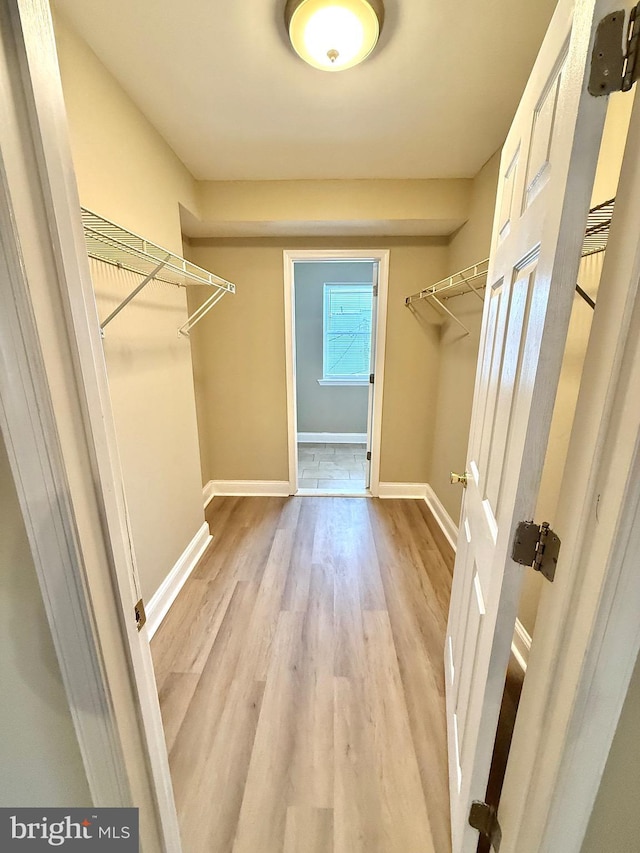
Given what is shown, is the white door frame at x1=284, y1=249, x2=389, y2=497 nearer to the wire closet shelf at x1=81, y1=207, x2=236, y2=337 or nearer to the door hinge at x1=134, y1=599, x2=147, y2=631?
the wire closet shelf at x1=81, y1=207, x2=236, y2=337

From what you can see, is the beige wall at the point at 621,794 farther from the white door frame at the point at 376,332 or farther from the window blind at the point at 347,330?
the window blind at the point at 347,330

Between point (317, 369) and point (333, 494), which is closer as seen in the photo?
point (333, 494)

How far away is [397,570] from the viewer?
225cm

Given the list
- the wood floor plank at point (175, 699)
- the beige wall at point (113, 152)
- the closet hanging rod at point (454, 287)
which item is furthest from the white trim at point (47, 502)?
the closet hanging rod at point (454, 287)

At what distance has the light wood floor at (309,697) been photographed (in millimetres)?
1079

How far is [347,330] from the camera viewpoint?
4781mm

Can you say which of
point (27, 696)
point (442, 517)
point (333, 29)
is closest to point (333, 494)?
point (442, 517)

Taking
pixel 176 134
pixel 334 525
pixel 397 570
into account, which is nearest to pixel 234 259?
pixel 176 134

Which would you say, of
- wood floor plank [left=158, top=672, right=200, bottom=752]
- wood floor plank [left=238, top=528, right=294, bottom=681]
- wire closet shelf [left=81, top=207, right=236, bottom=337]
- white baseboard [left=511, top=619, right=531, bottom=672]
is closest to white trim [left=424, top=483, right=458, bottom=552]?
white baseboard [left=511, top=619, right=531, bottom=672]

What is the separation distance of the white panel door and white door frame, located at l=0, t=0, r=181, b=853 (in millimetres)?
784

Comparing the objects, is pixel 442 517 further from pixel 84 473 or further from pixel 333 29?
pixel 333 29

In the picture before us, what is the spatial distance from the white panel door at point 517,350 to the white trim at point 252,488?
7.32 feet

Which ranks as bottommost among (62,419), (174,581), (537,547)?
(174,581)

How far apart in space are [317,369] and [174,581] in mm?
3496
